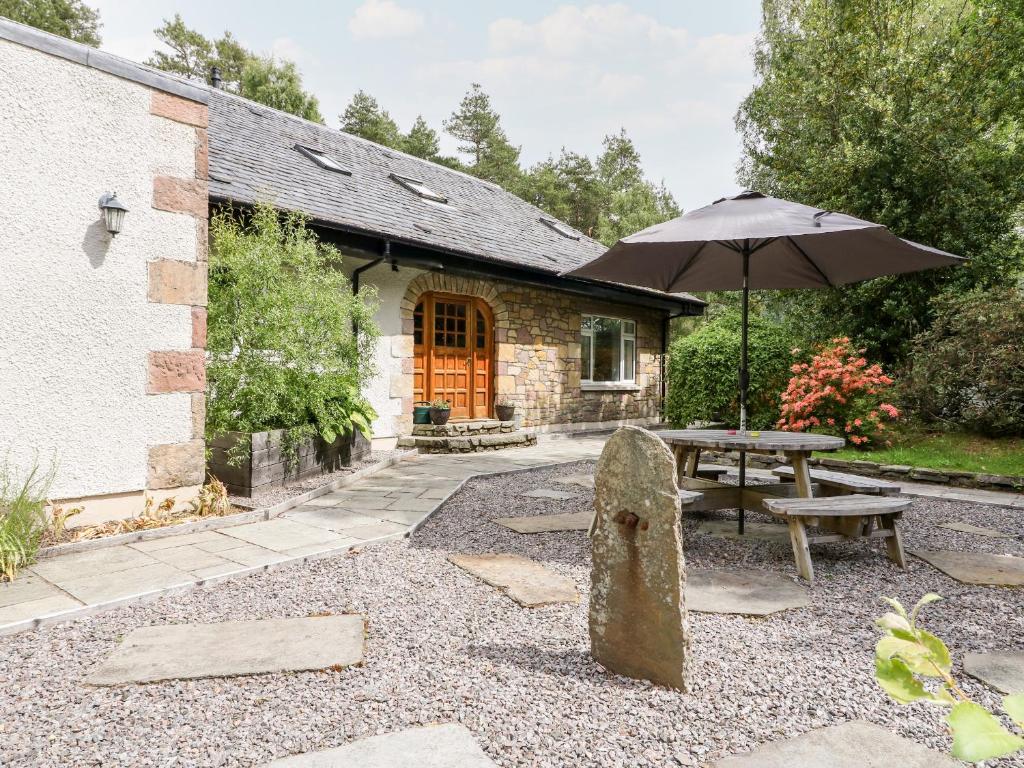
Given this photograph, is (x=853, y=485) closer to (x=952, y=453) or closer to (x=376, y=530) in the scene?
(x=376, y=530)

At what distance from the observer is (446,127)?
29.8 metres

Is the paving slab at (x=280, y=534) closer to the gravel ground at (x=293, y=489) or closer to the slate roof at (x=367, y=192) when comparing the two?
the gravel ground at (x=293, y=489)

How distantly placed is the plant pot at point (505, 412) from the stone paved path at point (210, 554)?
3985 mm

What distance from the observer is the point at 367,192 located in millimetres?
9461

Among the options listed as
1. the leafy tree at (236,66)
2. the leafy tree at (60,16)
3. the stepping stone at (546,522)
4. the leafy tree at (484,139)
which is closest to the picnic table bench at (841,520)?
the stepping stone at (546,522)

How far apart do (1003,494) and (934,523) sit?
1731 millimetres

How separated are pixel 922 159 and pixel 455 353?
753 cm

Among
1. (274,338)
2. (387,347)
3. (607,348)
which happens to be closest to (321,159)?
(387,347)

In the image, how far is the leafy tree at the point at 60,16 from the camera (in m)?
18.8

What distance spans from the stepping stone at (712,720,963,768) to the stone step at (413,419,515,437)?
23.3 feet

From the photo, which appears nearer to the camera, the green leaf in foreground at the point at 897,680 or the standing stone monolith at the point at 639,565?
the green leaf in foreground at the point at 897,680

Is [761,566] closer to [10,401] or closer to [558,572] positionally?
[558,572]

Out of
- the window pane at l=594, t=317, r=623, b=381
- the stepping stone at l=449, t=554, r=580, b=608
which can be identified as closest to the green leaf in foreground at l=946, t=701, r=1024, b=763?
the stepping stone at l=449, t=554, r=580, b=608

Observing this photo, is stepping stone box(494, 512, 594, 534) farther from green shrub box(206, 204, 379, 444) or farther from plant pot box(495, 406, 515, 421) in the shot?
plant pot box(495, 406, 515, 421)
